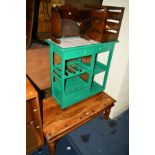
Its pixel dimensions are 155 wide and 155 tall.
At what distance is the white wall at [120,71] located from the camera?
1550 millimetres

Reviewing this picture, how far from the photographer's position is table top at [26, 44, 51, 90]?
155 centimetres

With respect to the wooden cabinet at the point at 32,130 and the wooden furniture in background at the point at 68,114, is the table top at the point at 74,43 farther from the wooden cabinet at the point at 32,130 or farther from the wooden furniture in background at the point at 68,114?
the wooden furniture in background at the point at 68,114

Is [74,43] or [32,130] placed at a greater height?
[74,43]

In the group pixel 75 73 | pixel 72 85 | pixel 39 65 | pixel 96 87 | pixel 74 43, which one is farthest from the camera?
pixel 96 87

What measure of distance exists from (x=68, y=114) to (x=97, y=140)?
49 centimetres

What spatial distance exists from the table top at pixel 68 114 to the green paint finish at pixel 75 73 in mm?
66

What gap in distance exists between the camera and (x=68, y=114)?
5.28ft

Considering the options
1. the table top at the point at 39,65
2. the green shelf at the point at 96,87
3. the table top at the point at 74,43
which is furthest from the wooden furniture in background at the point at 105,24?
the green shelf at the point at 96,87

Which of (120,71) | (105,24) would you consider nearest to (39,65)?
(105,24)

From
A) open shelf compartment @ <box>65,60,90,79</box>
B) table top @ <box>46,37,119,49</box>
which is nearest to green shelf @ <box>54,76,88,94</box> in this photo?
open shelf compartment @ <box>65,60,90,79</box>

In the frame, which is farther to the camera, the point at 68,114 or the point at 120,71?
the point at 120,71

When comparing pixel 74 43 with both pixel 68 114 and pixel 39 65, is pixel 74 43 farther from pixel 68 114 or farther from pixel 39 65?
pixel 68 114

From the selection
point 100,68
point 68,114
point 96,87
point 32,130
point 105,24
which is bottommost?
point 32,130
